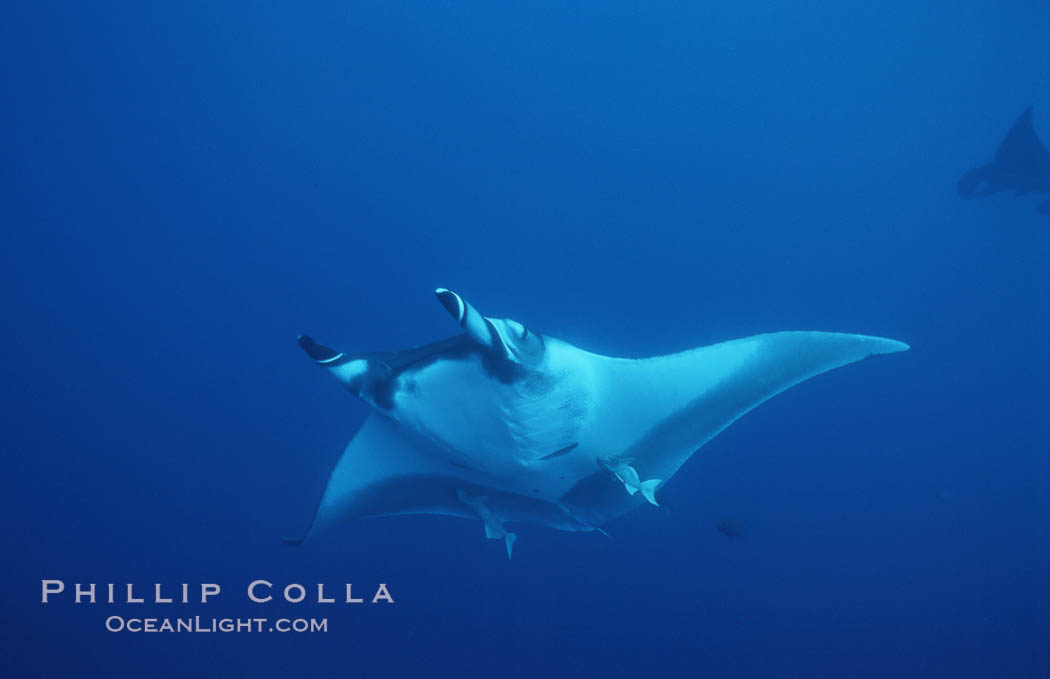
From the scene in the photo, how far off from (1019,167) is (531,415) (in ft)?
17.5

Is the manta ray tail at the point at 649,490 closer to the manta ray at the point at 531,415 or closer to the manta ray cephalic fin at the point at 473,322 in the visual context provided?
the manta ray at the point at 531,415

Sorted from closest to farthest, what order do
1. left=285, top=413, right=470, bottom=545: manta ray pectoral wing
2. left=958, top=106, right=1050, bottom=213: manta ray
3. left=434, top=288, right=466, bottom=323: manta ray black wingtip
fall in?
left=434, top=288, right=466, bottom=323: manta ray black wingtip < left=285, top=413, right=470, bottom=545: manta ray pectoral wing < left=958, top=106, right=1050, bottom=213: manta ray

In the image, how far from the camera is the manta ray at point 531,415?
147cm

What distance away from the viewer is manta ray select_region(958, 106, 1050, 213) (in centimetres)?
439

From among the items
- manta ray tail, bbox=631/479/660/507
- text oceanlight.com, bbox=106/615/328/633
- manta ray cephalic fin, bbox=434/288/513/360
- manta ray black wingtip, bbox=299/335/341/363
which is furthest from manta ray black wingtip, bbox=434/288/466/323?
text oceanlight.com, bbox=106/615/328/633

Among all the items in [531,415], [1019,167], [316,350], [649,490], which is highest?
[1019,167]

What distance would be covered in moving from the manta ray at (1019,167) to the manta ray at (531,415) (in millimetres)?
4088

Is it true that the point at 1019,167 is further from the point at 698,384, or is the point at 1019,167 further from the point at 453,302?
the point at 453,302

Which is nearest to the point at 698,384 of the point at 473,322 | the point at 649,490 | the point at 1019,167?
the point at 649,490

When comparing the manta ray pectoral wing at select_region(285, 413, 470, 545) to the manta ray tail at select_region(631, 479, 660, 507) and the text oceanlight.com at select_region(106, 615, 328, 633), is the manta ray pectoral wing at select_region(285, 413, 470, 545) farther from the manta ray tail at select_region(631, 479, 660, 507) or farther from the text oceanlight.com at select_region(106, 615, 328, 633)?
the text oceanlight.com at select_region(106, 615, 328, 633)

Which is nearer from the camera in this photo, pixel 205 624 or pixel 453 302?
pixel 453 302

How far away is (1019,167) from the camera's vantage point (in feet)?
15.2

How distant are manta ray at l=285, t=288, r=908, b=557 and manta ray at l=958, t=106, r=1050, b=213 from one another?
4.09 metres

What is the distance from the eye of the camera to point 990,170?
4.82 m
